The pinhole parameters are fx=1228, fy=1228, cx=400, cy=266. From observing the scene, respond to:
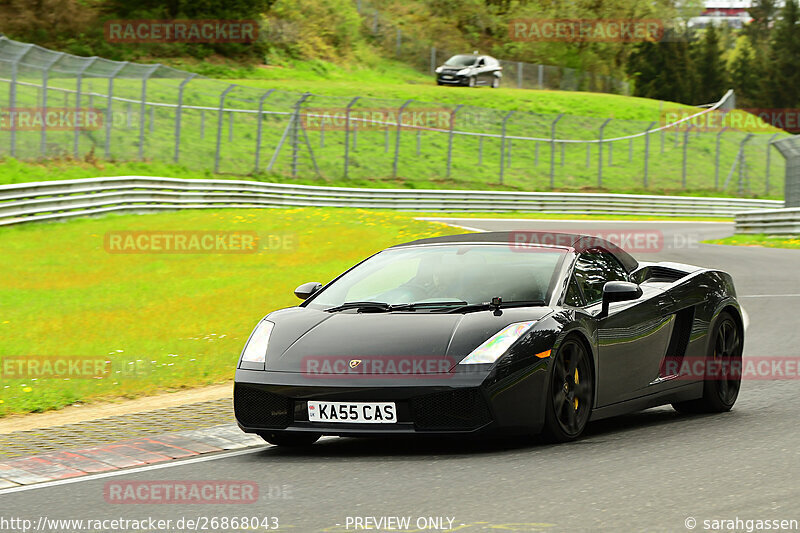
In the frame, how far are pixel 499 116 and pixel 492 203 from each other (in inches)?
435

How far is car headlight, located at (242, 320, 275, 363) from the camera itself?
729 centimetres

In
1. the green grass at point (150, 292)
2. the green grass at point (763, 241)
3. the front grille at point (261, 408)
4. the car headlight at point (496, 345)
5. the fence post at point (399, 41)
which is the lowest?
the green grass at point (763, 241)

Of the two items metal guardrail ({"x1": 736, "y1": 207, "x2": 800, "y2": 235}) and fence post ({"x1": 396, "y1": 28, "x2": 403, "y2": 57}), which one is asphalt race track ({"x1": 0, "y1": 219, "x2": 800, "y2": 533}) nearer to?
metal guardrail ({"x1": 736, "y1": 207, "x2": 800, "y2": 235})

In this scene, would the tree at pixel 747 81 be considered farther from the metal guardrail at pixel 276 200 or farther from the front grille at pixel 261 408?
the front grille at pixel 261 408

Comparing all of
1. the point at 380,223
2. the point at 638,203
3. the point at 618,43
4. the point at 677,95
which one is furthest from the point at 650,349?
the point at 677,95

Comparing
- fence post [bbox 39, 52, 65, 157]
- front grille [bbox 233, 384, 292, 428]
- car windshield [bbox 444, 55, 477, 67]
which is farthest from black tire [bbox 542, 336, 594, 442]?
car windshield [bbox 444, 55, 477, 67]

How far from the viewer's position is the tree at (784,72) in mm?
100000

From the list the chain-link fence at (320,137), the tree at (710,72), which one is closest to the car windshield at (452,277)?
the chain-link fence at (320,137)

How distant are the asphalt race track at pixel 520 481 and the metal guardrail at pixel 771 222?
930 inches

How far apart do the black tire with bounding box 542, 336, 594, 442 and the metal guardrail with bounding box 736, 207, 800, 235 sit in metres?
25.1

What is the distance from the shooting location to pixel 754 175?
54844 mm

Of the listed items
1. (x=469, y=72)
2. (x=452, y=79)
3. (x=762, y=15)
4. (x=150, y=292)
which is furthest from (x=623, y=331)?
(x=762, y=15)

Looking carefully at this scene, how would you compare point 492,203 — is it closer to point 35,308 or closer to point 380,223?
point 380,223

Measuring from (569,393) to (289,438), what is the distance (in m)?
1.72
